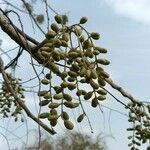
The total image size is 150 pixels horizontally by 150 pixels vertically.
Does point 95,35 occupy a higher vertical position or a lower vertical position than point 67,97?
higher

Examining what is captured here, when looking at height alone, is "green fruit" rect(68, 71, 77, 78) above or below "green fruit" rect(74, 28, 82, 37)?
below

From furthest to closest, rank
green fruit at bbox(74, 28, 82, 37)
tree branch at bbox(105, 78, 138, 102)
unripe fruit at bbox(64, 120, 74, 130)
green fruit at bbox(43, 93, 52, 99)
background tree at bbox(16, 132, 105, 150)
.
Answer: background tree at bbox(16, 132, 105, 150)
tree branch at bbox(105, 78, 138, 102)
green fruit at bbox(74, 28, 82, 37)
green fruit at bbox(43, 93, 52, 99)
unripe fruit at bbox(64, 120, 74, 130)

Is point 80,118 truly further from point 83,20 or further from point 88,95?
point 83,20

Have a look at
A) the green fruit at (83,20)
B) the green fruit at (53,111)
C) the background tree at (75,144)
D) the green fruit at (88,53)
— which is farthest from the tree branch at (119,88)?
the background tree at (75,144)

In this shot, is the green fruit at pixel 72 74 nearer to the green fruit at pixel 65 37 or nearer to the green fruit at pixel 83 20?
the green fruit at pixel 65 37

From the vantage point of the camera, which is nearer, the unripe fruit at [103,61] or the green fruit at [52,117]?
the green fruit at [52,117]

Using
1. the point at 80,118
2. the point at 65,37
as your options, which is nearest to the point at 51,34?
the point at 65,37

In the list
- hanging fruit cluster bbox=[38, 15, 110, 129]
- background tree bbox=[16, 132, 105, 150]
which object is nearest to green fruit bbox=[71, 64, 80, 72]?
hanging fruit cluster bbox=[38, 15, 110, 129]

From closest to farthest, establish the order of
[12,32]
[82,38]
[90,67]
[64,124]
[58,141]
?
[64,124] < [90,67] < [82,38] < [12,32] < [58,141]

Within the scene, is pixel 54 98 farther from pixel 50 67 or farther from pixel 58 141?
pixel 58 141

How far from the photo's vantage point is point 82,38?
1.85 m

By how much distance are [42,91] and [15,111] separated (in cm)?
179

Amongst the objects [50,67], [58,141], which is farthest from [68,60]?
[58,141]

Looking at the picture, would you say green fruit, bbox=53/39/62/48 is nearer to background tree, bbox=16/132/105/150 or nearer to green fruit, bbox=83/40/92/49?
green fruit, bbox=83/40/92/49
